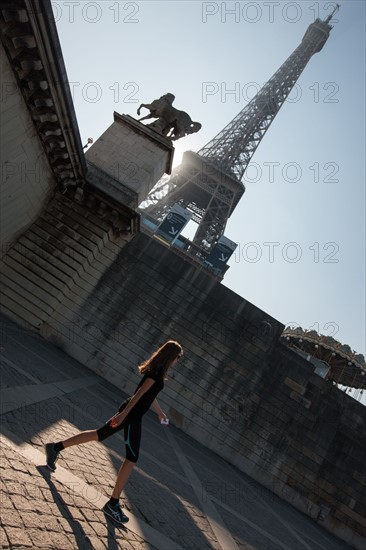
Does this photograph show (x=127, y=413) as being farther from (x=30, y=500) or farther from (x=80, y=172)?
(x=80, y=172)

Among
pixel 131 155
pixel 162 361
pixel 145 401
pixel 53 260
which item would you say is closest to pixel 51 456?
pixel 145 401

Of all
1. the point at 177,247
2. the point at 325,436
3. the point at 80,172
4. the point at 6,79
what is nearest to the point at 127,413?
the point at 6,79

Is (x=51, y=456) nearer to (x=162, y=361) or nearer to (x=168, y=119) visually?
(x=162, y=361)

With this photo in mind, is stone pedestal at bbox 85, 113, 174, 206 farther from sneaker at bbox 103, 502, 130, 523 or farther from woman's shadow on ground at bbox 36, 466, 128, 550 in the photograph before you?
sneaker at bbox 103, 502, 130, 523

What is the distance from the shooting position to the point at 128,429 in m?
4.02

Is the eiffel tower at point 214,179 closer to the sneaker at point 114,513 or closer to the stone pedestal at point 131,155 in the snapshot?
the stone pedestal at point 131,155

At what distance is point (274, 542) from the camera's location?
6.78 metres

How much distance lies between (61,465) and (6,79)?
29.3ft

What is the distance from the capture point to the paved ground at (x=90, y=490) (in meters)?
3.13

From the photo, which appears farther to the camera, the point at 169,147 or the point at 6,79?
the point at 169,147

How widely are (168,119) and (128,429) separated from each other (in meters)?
16.1

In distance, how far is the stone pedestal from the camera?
15602 millimetres

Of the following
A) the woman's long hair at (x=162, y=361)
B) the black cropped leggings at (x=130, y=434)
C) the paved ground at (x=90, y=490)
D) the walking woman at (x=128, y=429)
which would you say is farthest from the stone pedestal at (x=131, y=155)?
the black cropped leggings at (x=130, y=434)

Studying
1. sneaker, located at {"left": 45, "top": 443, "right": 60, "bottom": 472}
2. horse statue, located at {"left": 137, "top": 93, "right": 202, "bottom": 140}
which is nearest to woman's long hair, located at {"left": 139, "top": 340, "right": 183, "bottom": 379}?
sneaker, located at {"left": 45, "top": 443, "right": 60, "bottom": 472}
